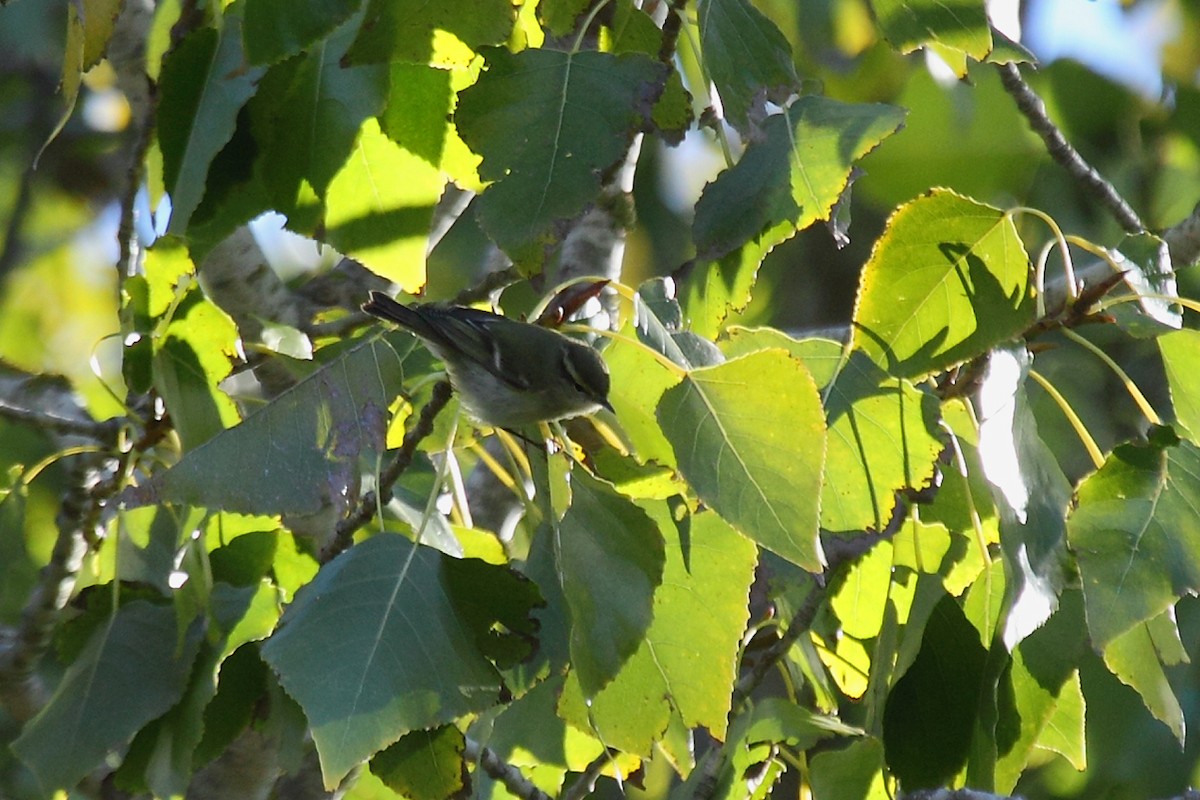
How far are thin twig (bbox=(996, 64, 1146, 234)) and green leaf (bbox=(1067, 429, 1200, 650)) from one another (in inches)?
41.1

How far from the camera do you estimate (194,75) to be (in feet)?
5.40

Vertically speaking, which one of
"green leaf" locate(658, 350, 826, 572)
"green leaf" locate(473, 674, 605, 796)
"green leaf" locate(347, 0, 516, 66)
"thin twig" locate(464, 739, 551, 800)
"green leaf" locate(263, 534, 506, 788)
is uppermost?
"green leaf" locate(347, 0, 516, 66)

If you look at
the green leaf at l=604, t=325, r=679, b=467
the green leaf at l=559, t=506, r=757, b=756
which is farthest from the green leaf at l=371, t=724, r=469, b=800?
the green leaf at l=604, t=325, r=679, b=467

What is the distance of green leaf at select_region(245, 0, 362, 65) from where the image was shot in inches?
57.7

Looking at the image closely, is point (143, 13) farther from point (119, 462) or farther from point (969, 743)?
point (969, 743)

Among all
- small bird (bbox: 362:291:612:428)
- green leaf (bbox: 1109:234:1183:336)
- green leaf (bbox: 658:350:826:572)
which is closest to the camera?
green leaf (bbox: 658:350:826:572)


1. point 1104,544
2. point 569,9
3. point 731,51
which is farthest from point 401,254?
point 1104,544

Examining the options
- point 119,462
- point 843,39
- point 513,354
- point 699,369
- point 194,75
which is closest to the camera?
point 699,369

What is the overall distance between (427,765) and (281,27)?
857mm

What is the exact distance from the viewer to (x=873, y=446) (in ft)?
5.32

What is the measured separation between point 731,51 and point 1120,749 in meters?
2.96

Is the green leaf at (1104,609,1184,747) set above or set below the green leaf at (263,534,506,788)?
below

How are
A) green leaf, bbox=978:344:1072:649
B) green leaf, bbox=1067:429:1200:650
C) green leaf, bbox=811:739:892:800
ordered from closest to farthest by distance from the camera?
green leaf, bbox=1067:429:1200:650
green leaf, bbox=978:344:1072:649
green leaf, bbox=811:739:892:800

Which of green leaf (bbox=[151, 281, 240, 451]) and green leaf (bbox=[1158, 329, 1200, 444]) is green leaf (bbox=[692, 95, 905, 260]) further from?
green leaf (bbox=[151, 281, 240, 451])
